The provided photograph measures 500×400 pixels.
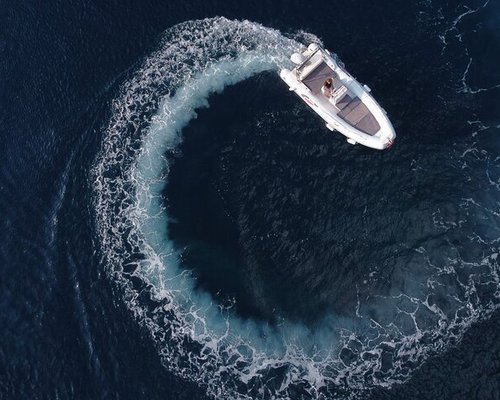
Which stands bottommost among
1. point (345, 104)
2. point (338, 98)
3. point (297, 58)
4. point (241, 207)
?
point (241, 207)

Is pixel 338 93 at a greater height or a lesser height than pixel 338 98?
greater

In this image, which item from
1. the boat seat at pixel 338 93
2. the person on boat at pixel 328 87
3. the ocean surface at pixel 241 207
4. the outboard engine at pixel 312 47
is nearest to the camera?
the ocean surface at pixel 241 207

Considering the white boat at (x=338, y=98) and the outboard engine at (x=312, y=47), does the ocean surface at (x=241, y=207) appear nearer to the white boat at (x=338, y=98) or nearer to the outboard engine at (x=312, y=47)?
the white boat at (x=338, y=98)

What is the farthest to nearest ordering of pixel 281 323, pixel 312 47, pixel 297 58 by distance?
pixel 312 47 → pixel 297 58 → pixel 281 323

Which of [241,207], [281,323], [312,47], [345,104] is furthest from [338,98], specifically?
[281,323]

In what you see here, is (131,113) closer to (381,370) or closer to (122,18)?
(122,18)

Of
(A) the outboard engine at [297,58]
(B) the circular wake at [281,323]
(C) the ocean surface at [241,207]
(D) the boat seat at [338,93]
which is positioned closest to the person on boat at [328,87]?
(D) the boat seat at [338,93]

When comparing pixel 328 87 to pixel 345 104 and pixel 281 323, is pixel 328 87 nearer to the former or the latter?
pixel 345 104
